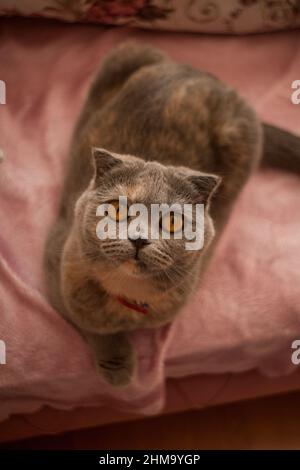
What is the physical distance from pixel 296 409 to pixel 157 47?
2.87 feet

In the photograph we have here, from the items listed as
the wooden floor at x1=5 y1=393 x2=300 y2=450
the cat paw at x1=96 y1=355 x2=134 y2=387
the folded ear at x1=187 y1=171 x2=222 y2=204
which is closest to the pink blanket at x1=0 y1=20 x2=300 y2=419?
the cat paw at x1=96 y1=355 x2=134 y2=387

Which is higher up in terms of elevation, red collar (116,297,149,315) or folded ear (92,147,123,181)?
folded ear (92,147,123,181)

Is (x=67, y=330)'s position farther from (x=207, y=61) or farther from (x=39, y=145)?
(x=207, y=61)

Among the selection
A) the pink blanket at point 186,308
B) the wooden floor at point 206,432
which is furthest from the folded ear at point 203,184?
the wooden floor at point 206,432

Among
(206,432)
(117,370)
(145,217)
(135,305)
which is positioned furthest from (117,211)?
(206,432)

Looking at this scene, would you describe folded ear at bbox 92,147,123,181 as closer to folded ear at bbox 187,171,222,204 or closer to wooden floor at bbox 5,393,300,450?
folded ear at bbox 187,171,222,204

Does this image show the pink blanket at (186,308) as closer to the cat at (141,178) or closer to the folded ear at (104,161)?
the cat at (141,178)

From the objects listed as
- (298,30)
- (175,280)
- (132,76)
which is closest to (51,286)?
(175,280)

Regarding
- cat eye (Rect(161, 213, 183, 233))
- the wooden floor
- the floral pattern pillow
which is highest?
the floral pattern pillow

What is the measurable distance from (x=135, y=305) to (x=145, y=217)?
0.64 feet

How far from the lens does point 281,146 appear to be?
1095 mm

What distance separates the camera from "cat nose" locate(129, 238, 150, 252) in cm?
73

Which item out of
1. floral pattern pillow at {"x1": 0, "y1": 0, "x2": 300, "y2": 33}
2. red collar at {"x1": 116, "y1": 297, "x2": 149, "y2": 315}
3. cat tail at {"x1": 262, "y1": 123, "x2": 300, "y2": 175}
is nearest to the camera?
red collar at {"x1": 116, "y1": 297, "x2": 149, "y2": 315}

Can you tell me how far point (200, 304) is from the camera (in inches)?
38.2
